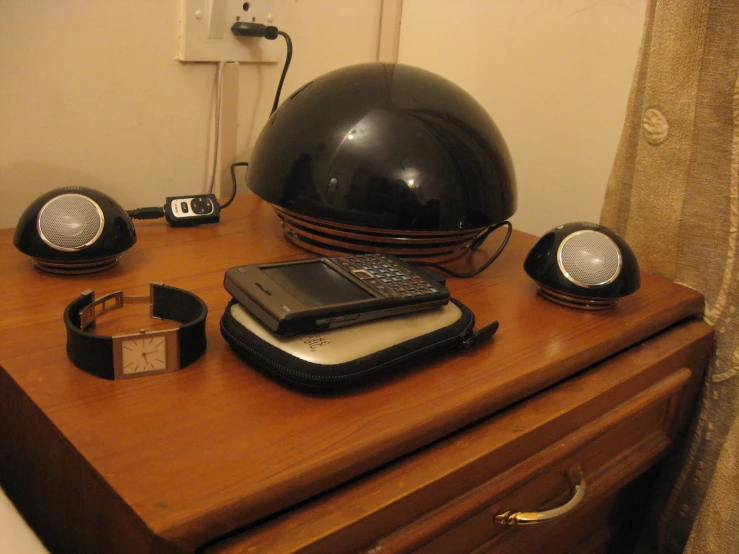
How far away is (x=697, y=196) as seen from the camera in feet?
2.36

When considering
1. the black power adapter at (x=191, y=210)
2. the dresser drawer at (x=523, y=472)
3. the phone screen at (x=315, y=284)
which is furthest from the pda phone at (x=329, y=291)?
the black power adapter at (x=191, y=210)

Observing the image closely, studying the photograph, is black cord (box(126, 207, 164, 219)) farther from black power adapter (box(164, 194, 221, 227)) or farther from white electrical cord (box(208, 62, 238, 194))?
white electrical cord (box(208, 62, 238, 194))

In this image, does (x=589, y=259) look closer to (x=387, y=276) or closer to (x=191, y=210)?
(x=387, y=276)

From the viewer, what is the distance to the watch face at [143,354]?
1.43ft

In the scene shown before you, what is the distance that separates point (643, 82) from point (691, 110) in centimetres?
7

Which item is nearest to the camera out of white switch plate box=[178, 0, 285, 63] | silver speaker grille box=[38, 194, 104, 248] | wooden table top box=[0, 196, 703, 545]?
wooden table top box=[0, 196, 703, 545]

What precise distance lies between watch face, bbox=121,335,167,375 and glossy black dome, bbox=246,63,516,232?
24 cm

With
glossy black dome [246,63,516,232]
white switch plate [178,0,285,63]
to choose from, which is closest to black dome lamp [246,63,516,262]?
glossy black dome [246,63,516,232]

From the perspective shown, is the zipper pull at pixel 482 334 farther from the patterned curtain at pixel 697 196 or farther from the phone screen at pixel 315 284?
the patterned curtain at pixel 697 196

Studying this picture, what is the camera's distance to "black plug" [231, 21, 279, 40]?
2.83 ft

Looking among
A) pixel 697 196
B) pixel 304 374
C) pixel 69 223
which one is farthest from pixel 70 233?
pixel 697 196

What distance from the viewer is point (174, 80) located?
842mm

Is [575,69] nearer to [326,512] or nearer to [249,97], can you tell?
[249,97]

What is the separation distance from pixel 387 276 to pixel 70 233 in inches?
10.9
